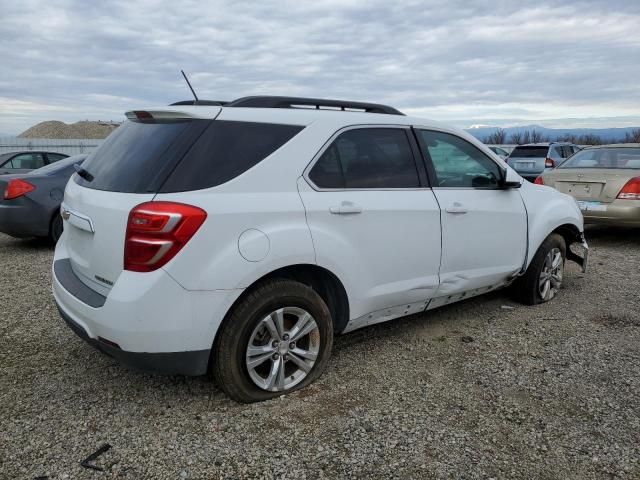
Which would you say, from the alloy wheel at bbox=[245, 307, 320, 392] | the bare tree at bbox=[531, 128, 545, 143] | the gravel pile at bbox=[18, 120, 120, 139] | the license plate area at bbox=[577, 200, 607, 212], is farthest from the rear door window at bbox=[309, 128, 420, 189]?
the gravel pile at bbox=[18, 120, 120, 139]

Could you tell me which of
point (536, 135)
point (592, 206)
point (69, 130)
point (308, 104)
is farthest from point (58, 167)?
point (69, 130)

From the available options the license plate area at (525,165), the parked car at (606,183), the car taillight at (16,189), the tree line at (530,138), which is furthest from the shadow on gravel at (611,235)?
the tree line at (530,138)

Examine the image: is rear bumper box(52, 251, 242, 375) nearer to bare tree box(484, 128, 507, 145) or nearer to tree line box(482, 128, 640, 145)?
tree line box(482, 128, 640, 145)

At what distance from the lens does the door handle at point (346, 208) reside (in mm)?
3152

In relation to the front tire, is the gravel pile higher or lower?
higher

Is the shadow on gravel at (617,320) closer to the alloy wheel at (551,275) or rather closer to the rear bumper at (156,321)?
the alloy wheel at (551,275)

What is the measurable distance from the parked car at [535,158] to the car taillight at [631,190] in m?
7.30

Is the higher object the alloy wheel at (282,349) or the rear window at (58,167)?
the rear window at (58,167)

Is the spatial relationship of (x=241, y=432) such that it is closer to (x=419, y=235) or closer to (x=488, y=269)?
(x=419, y=235)

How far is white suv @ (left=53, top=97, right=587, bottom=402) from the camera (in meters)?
2.67

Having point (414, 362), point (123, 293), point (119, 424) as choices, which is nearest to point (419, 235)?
point (414, 362)

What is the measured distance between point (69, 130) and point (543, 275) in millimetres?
45777

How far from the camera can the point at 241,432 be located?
9.26ft

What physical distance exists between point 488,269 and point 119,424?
2869 millimetres
